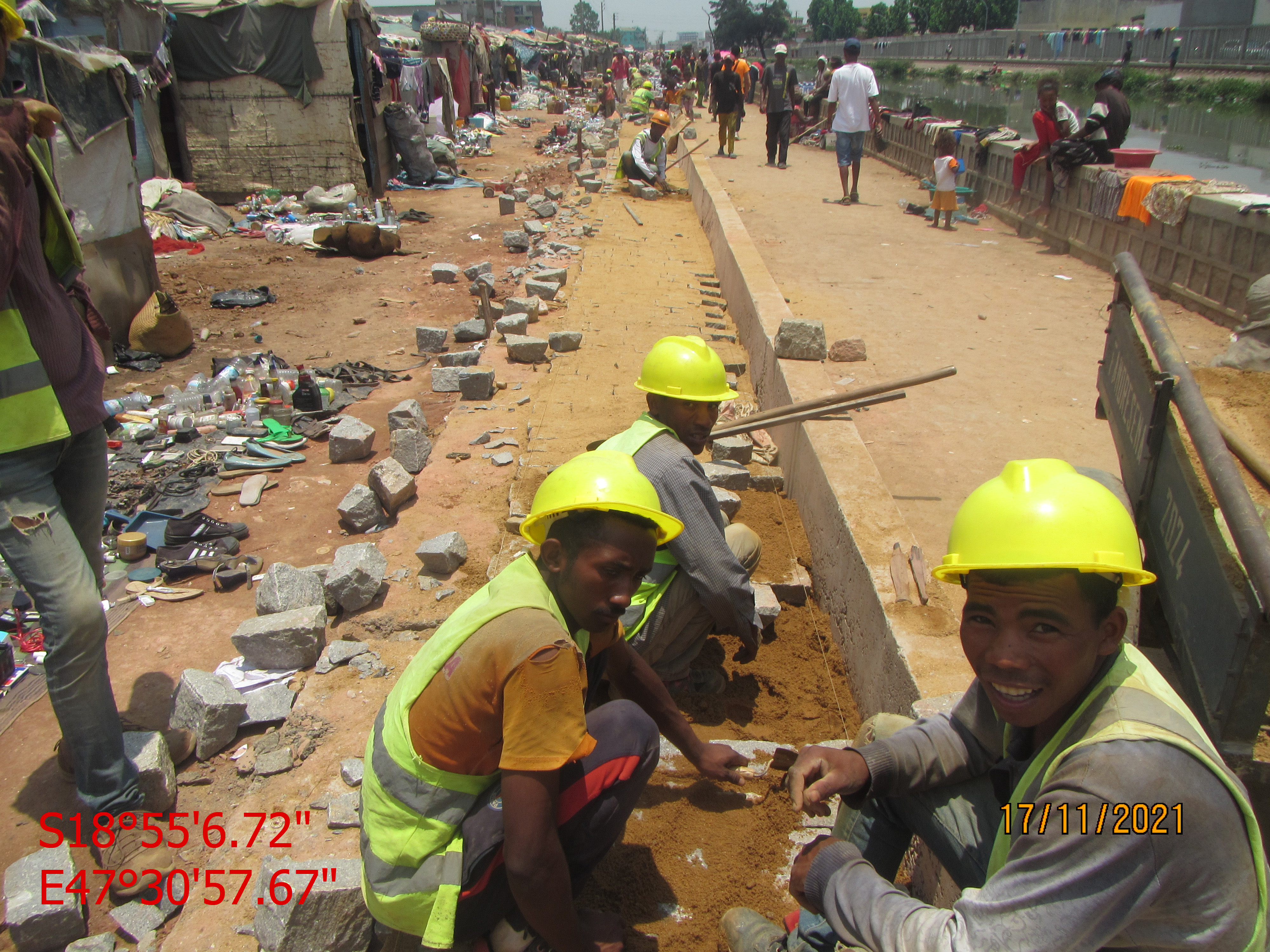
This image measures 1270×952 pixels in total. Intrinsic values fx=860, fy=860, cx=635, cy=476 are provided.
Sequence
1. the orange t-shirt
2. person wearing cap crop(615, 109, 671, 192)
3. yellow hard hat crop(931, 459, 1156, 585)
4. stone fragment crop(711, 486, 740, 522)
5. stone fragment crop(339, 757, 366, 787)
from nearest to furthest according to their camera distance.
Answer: yellow hard hat crop(931, 459, 1156, 585)
the orange t-shirt
stone fragment crop(339, 757, 366, 787)
stone fragment crop(711, 486, 740, 522)
person wearing cap crop(615, 109, 671, 192)

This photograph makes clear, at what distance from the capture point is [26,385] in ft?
8.08

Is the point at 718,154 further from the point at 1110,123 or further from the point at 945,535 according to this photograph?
the point at 945,535

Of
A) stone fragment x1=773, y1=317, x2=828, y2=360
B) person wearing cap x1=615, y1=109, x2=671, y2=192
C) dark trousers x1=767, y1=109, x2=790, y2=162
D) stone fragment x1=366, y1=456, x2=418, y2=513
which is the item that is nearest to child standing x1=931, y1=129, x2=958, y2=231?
person wearing cap x1=615, y1=109, x2=671, y2=192

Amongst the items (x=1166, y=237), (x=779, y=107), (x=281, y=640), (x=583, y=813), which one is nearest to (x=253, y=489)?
(x=281, y=640)

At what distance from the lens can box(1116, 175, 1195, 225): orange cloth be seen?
28.2ft

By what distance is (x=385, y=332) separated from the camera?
8.45m

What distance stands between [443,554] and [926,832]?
2738mm

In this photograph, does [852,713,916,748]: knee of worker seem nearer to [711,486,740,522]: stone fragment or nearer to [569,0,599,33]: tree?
[711,486,740,522]: stone fragment

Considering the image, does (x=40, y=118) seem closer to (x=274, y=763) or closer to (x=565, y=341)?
(x=274, y=763)

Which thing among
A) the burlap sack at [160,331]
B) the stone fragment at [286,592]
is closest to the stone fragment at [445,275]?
the burlap sack at [160,331]

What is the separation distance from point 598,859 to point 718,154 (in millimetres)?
19207

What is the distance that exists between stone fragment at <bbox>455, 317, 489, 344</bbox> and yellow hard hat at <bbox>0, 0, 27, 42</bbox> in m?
5.51

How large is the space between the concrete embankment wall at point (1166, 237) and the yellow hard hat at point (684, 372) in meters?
6.28

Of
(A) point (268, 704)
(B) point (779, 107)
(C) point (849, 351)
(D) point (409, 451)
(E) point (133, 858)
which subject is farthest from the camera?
(B) point (779, 107)
